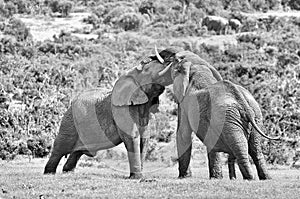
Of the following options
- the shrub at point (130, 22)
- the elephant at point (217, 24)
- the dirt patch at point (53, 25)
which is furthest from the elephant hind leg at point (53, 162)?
the shrub at point (130, 22)

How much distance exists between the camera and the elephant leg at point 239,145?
11.3 metres

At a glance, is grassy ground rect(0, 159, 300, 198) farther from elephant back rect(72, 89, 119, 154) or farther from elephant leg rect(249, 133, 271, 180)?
elephant back rect(72, 89, 119, 154)

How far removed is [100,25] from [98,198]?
6366 cm

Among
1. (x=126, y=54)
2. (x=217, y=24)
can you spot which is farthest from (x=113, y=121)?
(x=217, y=24)

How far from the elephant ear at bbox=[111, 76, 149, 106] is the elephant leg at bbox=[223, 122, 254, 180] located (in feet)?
6.96

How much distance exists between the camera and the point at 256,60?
50.4 meters

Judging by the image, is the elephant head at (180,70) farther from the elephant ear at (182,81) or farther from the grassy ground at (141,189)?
the grassy ground at (141,189)

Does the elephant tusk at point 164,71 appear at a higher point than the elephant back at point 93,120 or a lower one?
higher

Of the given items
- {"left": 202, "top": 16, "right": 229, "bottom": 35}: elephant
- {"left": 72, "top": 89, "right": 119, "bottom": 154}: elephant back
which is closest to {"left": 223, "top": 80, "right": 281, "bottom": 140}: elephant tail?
{"left": 72, "top": 89, "right": 119, "bottom": 154}: elephant back

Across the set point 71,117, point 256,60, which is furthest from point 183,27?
point 71,117

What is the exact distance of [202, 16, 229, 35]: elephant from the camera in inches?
2665

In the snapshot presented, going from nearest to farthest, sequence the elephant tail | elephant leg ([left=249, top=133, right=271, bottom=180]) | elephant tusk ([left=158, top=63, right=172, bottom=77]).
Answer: the elephant tail
elephant leg ([left=249, top=133, right=271, bottom=180])
elephant tusk ([left=158, top=63, right=172, bottom=77])

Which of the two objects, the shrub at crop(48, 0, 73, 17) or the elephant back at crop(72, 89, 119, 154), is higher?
the elephant back at crop(72, 89, 119, 154)

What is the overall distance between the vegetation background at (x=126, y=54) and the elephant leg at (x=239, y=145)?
4.63 m
